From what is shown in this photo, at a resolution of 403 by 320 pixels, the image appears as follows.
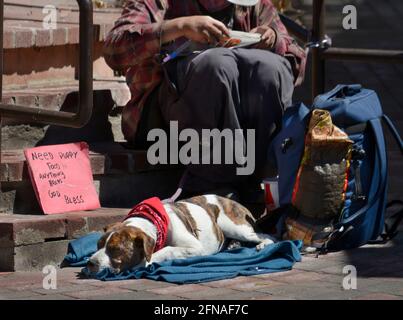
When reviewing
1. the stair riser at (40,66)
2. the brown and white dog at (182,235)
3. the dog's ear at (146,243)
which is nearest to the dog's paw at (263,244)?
the brown and white dog at (182,235)

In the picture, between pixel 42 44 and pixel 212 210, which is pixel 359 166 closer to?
pixel 212 210

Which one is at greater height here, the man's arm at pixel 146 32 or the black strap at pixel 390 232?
the man's arm at pixel 146 32

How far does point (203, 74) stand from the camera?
569 cm

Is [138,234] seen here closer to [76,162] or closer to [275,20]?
[76,162]

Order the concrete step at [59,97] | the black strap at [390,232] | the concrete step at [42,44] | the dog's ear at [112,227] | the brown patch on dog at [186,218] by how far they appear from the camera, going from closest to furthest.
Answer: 1. the dog's ear at [112,227]
2. the brown patch on dog at [186,218]
3. the black strap at [390,232]
4. the concrete step at [59,97]
5. the concrete step at [42,44]

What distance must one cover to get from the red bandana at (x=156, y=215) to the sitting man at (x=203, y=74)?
0.61 m

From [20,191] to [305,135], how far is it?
136 centimetres

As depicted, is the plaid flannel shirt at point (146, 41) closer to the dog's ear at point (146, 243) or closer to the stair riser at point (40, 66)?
the stair riser at point (40, 66)

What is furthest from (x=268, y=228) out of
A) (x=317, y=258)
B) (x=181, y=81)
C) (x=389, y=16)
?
(x=389, y=16)

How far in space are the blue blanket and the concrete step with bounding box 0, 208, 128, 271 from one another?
0.23 feet

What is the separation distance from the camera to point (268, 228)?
18.7ft

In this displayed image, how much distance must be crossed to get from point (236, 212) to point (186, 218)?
310 millimetres

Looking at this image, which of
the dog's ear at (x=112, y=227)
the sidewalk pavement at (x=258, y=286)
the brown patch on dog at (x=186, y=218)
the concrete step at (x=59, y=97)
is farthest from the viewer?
the concrete step at (x=59, y=97)
